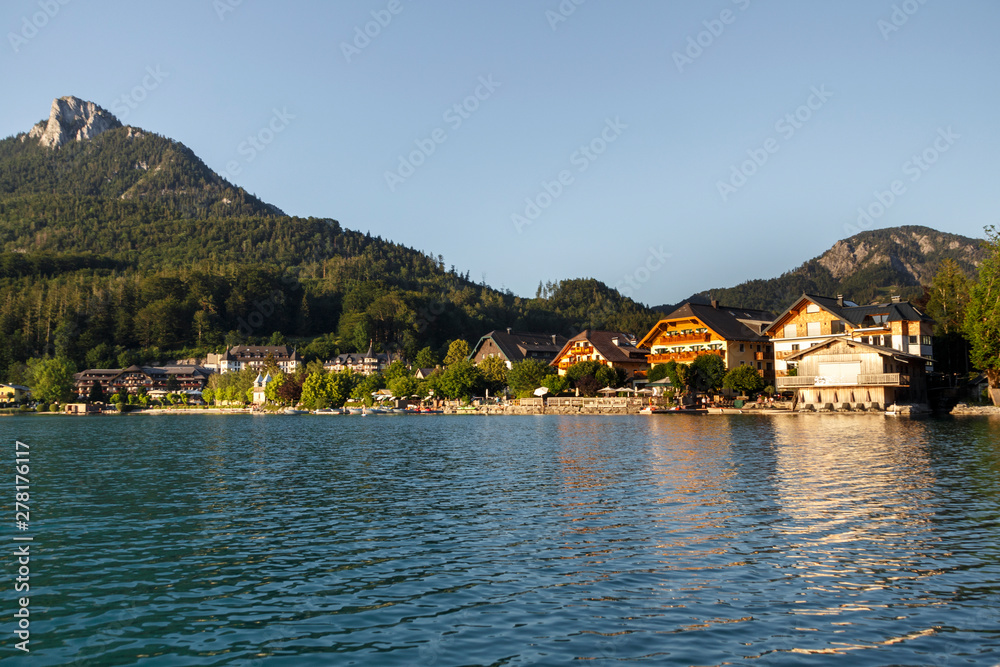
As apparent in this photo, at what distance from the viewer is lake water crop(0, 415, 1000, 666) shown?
35.1ft

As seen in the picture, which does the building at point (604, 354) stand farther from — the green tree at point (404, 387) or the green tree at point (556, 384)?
the green tree at point (404, 387)

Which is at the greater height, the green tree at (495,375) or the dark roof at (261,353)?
the dark roof at (261,353)

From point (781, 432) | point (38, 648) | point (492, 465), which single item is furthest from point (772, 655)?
point (781, 432)

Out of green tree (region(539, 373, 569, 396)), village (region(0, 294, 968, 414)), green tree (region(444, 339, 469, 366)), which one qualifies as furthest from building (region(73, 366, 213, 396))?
green tree (region(539, 373, 569, 396))

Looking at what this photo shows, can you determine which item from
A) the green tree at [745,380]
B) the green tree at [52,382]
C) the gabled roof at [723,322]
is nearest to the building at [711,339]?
the gabled roof at [723,322]

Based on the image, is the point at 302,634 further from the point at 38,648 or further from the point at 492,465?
the point at 492,465

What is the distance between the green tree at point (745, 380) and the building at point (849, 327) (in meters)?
3.20

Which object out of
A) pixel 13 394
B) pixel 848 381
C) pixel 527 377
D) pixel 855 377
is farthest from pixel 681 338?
pixel 13 394

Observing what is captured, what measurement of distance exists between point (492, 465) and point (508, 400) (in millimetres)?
75682

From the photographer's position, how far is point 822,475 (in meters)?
28.1

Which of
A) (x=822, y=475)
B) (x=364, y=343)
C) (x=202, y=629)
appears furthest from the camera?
(x=364, y=343)

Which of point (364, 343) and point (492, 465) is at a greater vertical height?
point (364, 343)

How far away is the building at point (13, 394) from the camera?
15488cm

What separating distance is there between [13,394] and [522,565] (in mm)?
175546
